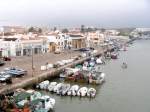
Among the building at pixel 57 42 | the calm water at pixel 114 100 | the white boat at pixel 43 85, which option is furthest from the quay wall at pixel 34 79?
the building at pixel 57 42

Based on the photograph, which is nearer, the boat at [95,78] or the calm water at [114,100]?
the calm water at [114,100]

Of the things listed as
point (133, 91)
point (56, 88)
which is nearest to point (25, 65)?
point (56, 88)

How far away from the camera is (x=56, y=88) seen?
104 feet

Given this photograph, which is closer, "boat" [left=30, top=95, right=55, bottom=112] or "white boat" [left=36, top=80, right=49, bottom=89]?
"boat" [left=30, top=95, right=55, bottom=112]

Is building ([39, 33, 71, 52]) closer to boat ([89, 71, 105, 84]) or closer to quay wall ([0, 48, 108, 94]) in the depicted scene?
quay wall ([0, 48, 108, 94])

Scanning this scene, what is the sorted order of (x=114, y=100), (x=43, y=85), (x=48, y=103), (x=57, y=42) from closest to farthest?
1. (x=48, y=103)
2. (x=114, y=100)
3. (x=43, y=85)
4. (x=57, y=42)

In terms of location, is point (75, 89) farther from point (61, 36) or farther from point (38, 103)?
point (61, 36)

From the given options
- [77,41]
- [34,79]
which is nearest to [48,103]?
[34,79]

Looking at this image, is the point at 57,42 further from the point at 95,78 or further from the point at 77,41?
the point at 95,78

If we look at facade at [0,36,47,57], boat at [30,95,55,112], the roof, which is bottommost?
boat at [30,95,55,112]

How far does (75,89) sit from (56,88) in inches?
71.8

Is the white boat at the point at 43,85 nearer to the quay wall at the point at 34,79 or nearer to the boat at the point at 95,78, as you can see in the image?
the quay wall at the point at 34,79

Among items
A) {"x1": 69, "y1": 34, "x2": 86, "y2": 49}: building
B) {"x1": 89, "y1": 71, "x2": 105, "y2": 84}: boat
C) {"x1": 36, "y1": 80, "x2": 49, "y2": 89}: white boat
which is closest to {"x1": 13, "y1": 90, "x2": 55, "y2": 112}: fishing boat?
{"x1": 36, "y1": 80, "x2": 49, "y2": 89}: white boat

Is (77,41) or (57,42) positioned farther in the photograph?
(77,41)
